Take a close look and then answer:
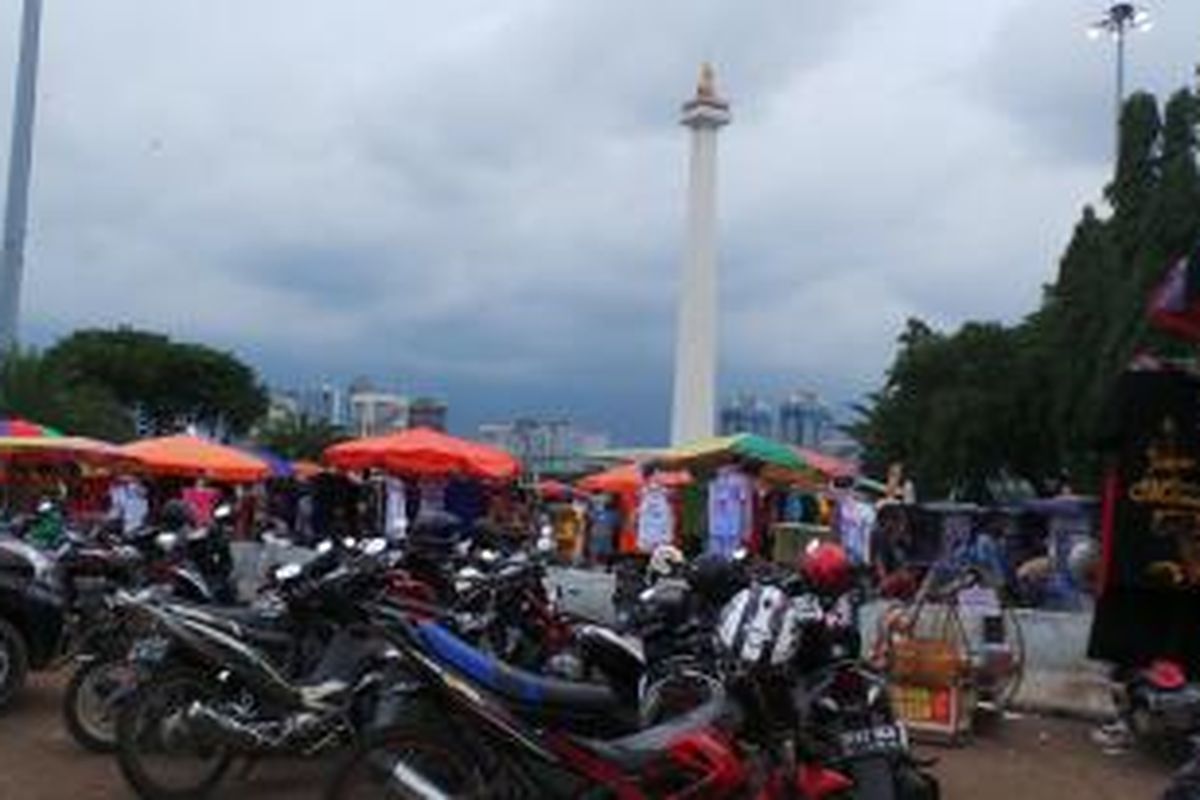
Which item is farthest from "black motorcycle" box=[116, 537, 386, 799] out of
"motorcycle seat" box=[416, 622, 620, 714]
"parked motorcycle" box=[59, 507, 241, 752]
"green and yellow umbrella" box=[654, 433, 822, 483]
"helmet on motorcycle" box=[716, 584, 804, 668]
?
"green and yellow umbrella" box=[654, 433, 822, 483]

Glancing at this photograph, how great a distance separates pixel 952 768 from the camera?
35.3 feet

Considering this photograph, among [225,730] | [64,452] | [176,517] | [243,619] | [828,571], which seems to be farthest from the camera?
[64,452]

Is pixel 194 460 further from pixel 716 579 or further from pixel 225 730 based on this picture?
pixel 225 730

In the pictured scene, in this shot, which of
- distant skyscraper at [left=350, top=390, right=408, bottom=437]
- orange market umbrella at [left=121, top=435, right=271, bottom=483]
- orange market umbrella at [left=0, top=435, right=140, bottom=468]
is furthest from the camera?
distant skyscraper at [left=350, top=390, right=408, bottom=437]

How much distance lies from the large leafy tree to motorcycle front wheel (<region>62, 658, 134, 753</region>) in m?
63.1

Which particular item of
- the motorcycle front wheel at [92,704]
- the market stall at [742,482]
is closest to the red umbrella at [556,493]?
the market stall at [742,482]

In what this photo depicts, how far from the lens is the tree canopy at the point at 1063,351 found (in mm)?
34938

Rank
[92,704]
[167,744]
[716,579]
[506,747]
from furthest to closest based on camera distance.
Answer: [92,704]
[716,579]
[167,744]
[506,747]

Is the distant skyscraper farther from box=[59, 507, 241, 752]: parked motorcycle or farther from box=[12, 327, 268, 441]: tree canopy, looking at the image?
box=[59, 507, 241, 752]: parked motorcycle

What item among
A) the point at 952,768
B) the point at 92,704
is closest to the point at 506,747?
the point at 92,704

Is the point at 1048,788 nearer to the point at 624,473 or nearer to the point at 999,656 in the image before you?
the point at 999,656

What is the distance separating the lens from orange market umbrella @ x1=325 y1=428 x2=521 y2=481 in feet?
69.4

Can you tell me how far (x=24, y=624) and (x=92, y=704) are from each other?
1.28 m

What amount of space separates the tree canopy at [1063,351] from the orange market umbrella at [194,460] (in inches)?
408
